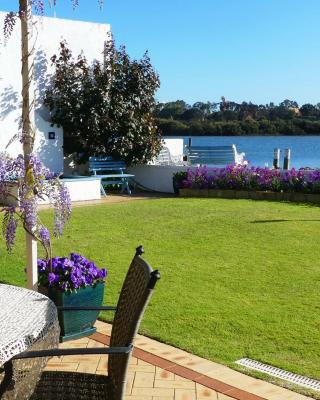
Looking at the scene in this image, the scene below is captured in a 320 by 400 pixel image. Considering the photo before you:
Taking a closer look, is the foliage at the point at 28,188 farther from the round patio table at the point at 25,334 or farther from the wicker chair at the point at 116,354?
the wicker chair at the point at 116,354

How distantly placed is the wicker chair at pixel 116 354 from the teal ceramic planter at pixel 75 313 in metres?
1.68

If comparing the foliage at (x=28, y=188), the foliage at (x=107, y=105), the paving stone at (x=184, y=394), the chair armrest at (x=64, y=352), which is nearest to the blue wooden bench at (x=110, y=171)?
the foliage at (x=107, y=105)

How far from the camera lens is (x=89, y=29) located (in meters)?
16.4

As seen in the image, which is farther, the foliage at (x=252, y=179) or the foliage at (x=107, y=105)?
the foliage at (x=107, y=105)

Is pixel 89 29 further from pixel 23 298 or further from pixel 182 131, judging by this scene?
pixel 23 298

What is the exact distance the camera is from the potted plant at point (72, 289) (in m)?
4.69

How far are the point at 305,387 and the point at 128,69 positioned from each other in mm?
13616

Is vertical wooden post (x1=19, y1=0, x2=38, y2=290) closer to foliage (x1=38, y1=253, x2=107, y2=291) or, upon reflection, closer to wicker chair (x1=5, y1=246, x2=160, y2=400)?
foliage (x1=38, y1=253, x2=107, y2=291)

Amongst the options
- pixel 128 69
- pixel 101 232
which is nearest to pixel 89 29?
pixel 128 69

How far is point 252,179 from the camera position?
15.2 metres

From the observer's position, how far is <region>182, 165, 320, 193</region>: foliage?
14500mm

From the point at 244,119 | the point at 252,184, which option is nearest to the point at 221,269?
the point at 252,184

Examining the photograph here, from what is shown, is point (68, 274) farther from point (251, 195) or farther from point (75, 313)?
point (251, 195)

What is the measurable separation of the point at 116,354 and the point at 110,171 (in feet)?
46.3
